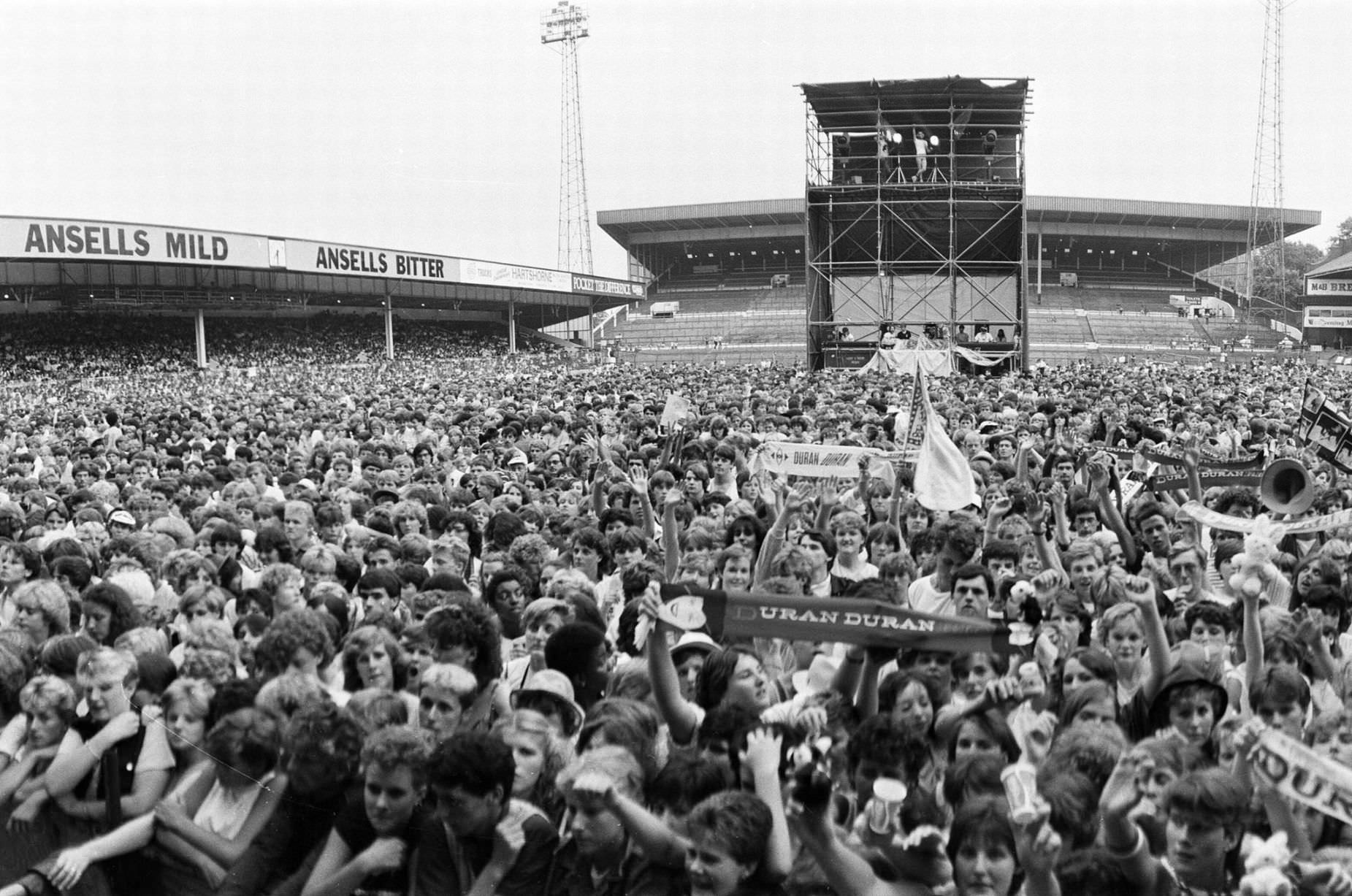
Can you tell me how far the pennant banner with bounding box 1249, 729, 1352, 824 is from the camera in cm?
268

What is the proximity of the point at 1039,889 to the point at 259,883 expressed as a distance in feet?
6.02

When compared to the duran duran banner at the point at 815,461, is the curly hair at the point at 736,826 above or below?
below

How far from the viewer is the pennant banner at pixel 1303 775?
2684 mm

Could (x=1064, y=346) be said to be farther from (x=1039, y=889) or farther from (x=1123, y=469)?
(x=1039, y=889)

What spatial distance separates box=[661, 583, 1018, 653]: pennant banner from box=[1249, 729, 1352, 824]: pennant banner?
83cm

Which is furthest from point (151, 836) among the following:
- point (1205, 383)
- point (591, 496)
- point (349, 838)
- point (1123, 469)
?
point (1205, 383)

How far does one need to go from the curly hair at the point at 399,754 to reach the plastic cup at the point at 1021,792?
133 cm

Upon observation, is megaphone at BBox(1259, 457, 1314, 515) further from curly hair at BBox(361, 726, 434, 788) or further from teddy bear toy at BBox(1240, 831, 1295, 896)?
curly hair at BBox(361, 726, 434, 788)

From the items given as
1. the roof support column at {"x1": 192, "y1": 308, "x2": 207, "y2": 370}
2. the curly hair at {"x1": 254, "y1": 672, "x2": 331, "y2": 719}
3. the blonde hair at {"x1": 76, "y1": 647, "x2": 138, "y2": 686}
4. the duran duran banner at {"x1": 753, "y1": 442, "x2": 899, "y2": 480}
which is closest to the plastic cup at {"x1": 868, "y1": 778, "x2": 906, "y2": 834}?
the curly hair at {"x1": 254, "y1": 672, "x2": 331, "y2": 719}

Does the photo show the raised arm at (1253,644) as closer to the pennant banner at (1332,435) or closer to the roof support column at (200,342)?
the pennant banner at (1332,435)

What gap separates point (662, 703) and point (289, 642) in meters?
1.35

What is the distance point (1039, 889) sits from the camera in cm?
282

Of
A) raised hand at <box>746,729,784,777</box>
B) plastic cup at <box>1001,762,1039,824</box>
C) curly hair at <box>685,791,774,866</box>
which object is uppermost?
raised hand at <box>746,729,784,777</box>

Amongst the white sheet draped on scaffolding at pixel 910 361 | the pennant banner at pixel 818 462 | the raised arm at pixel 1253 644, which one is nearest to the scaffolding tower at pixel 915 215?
the white sheet draped on scaffolding at pixel 910 361
